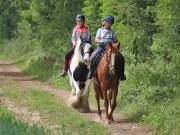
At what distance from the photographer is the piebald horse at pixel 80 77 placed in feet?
52.6

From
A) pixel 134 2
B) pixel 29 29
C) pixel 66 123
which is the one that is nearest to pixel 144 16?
pixel 134 2

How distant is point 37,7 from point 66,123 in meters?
14.5

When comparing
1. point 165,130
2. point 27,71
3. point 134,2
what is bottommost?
point 27,71

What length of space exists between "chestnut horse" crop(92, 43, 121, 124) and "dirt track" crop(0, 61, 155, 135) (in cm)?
43

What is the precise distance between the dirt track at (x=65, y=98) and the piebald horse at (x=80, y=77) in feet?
1.38

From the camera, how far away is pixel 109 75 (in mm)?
14094

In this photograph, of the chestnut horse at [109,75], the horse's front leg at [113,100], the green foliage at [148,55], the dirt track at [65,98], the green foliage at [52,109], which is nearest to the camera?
the green foliage at [52,109]

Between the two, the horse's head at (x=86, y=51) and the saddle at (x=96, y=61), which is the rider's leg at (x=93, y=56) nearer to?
the saddle at (x=96, y=61)

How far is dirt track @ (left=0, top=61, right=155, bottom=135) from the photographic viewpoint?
1311 centimetres

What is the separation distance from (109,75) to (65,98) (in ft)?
16.8

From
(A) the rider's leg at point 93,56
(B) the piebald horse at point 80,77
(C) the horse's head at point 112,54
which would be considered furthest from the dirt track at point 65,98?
(C) the horse's head at point 112,54

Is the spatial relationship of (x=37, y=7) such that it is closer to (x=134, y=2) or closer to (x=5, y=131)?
(x=134, y=2)

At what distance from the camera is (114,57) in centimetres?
1387

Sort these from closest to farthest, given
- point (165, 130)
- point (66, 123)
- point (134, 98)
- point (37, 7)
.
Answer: point (165, 130) → point (66, 123) → point (134, 98) → point (37, 7)
